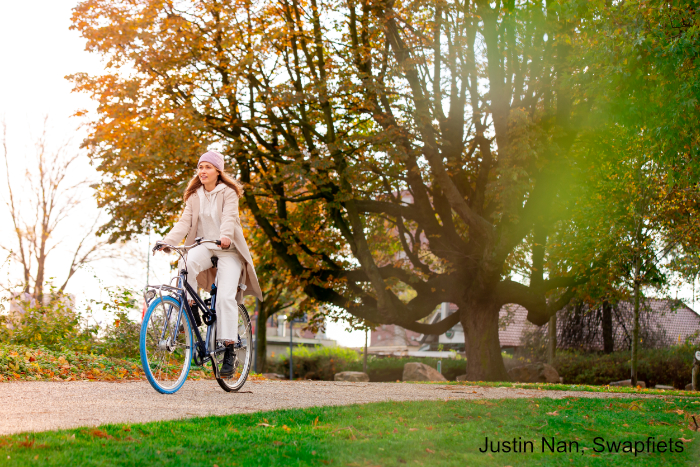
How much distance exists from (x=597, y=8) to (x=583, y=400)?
16.5 ft

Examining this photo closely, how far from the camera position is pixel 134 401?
18.0 feet

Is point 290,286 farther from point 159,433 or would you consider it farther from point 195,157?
point 159,433

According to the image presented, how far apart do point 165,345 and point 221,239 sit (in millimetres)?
1064

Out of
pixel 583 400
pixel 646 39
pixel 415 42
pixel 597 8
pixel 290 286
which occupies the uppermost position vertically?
pixel 415 42

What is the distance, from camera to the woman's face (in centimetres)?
638

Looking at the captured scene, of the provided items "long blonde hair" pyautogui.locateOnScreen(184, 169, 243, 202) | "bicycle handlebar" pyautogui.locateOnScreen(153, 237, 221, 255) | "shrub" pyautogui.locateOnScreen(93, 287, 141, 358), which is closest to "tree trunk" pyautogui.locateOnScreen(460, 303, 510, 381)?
"shrub" pyautogui.locateOnScreen(93, 287, 141, 358)

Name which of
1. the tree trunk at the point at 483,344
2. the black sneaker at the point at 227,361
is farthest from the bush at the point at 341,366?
the black sneaker at the point at 227,361

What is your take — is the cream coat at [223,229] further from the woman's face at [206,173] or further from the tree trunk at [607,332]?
the tree trunk at [607,332]

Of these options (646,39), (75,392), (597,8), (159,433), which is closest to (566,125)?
(597,8)

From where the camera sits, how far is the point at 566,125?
14633 mm

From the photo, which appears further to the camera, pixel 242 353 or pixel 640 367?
pixel 640 367

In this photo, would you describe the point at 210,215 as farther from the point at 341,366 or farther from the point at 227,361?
the point at 341,366

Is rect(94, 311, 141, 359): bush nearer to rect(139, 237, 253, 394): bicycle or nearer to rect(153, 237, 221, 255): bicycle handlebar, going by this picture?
rect(139, 237, 253, 394): bicycle

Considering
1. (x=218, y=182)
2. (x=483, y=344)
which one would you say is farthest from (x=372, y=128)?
(x=218, y=182)
